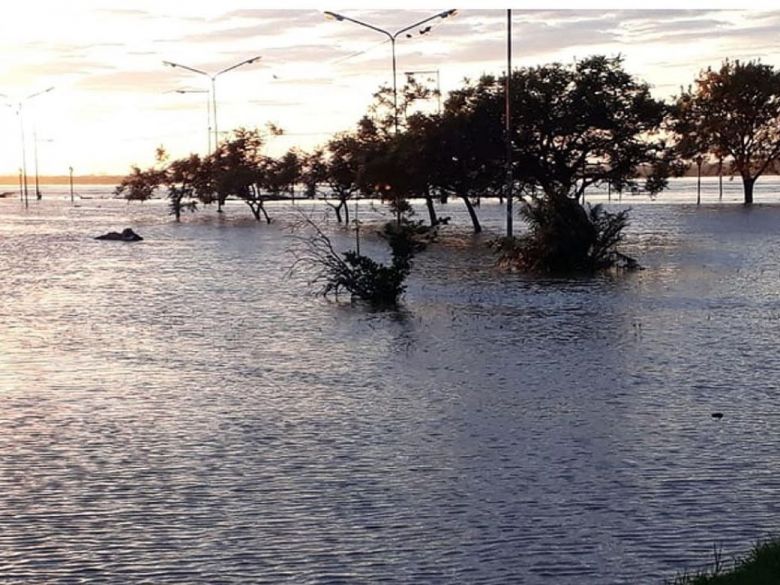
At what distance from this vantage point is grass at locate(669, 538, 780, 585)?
191 inches

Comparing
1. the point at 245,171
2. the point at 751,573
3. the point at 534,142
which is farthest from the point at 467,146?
the point at 751,573

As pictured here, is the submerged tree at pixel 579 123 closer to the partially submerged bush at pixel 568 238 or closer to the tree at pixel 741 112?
the partially submerged bush at pixel 568 238

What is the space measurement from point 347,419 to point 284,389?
66.9 inches

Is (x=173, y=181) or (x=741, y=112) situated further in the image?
(x=173, y=181)

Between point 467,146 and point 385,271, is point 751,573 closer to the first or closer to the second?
point 385,271

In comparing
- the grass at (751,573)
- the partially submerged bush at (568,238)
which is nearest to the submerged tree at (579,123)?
the partially submerged bush at (568,238)

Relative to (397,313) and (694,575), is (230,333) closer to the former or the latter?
(397,313)

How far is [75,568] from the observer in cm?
624

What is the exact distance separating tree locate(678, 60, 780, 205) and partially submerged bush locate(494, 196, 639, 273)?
48.8 metres

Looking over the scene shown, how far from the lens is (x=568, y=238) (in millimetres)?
26438

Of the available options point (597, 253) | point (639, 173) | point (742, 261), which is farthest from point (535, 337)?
point (639, 173)

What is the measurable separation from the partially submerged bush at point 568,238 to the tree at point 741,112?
48.8m

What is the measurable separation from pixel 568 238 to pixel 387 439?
58.3 feet

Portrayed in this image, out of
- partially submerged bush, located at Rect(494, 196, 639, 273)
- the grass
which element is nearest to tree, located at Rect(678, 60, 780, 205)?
partially submerged bush, located at Rect(494, 196, 639, 273)
